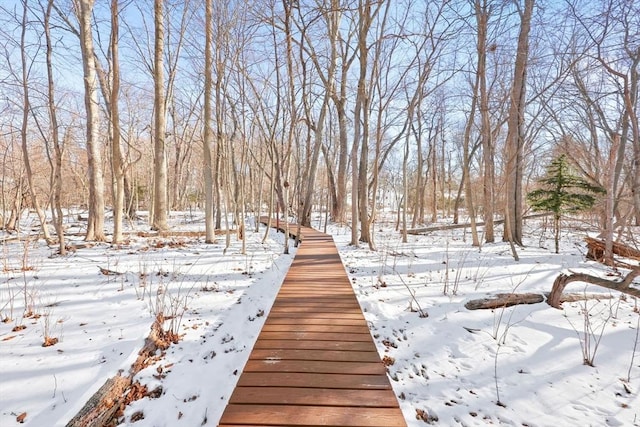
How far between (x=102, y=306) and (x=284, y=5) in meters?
7.47

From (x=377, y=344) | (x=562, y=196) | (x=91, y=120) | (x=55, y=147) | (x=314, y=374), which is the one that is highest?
(x=91, y=120)

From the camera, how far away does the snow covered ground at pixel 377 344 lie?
215 cm

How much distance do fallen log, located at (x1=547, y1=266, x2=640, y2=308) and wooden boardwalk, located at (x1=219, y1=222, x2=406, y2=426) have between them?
9.08 ft

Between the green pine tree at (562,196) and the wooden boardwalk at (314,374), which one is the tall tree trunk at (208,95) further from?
the green pine tree at (562,196)

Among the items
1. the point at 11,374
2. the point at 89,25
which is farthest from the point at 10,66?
the point at 11,374

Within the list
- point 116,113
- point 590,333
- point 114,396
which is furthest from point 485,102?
point 116,113

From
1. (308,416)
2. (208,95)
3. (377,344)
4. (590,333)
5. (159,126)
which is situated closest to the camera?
(308,416)

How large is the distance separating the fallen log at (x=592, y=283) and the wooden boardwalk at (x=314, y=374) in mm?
2768

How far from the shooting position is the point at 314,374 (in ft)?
7.57

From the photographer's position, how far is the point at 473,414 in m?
2.10

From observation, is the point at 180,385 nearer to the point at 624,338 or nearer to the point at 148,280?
the point at 148,280

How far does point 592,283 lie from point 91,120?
38.3ft

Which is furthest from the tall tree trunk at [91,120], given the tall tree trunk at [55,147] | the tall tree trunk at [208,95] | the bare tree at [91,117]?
the tall tree trunk at [208,95]

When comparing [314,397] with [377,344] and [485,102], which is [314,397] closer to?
[377,344]
